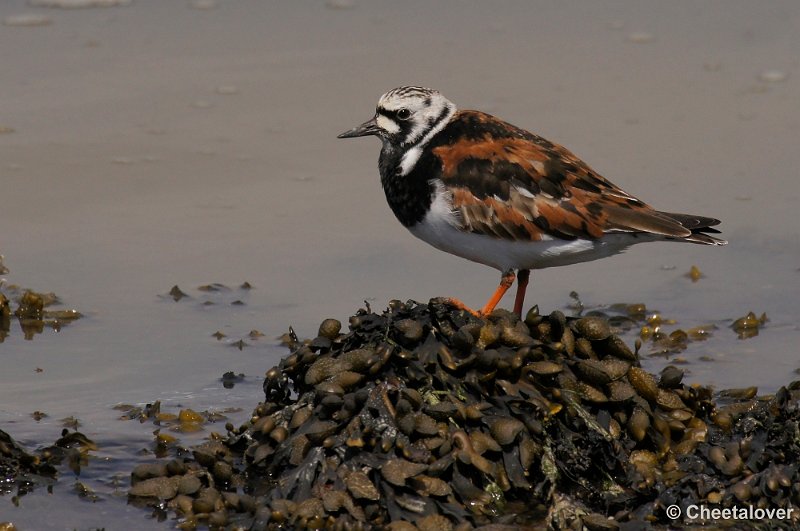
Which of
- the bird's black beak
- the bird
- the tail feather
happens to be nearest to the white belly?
the bird

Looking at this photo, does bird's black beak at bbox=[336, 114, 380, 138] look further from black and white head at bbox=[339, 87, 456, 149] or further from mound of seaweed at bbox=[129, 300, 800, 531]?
mound of seaweed at bbox=[129, 300, 800, 531]

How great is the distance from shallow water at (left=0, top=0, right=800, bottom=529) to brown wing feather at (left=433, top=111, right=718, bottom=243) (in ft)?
2.68

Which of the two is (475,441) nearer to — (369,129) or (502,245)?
(502,245)

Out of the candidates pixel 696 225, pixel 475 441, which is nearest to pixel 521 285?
pixel 696 225

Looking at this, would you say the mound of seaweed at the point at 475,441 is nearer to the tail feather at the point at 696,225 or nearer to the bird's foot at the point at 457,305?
the bird's foot at the point at 457,305

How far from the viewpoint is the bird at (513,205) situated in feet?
17.8

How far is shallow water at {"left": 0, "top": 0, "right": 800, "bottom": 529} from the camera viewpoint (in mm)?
5949

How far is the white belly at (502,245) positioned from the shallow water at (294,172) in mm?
738

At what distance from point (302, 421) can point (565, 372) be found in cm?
92

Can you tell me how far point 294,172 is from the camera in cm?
787

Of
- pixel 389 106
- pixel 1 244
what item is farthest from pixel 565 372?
pixel 1 244

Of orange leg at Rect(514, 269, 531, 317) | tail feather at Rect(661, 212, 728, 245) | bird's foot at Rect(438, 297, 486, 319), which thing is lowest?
orange leg at Rect(514, 269, 531, 317)

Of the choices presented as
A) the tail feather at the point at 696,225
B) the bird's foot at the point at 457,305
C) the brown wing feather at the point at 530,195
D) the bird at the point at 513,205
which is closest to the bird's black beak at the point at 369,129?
the bird at the point at 513,205

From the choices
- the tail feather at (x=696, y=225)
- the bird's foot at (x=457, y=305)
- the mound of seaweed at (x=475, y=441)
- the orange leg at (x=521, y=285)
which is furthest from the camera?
the orange leg at (x=521, y=285)
